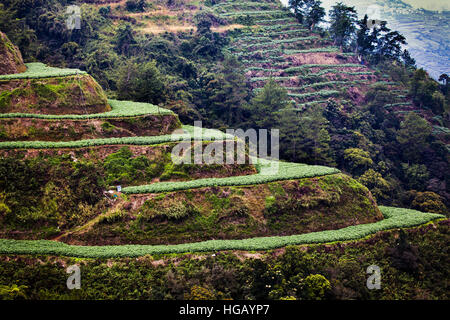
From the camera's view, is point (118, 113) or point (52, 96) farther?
point (118, 113)

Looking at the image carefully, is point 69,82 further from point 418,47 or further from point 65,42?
point 418,47

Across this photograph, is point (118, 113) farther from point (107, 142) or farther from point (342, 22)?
point (342, 22)

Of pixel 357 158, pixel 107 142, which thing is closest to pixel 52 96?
pixel 107 142

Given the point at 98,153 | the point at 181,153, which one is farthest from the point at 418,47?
the point at 98,153

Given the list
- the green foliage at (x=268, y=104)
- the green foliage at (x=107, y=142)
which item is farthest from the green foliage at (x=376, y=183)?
the green foliage at (x=107, y=142)

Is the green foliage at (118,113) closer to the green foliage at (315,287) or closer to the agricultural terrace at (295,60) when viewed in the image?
the green foliage at (315,287)

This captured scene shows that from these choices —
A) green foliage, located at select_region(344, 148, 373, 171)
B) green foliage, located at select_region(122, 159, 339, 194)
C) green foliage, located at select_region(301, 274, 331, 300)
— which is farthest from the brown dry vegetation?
green foliage, located at select_region(344, 148, 373, 171)

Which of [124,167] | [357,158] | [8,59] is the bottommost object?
[357,158]

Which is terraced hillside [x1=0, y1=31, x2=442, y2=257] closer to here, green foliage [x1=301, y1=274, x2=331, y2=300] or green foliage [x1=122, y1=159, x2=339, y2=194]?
green foliage [x1=122, y1=159, x2=339, y2=194]

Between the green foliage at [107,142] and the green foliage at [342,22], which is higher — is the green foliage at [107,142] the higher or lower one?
the lower one
